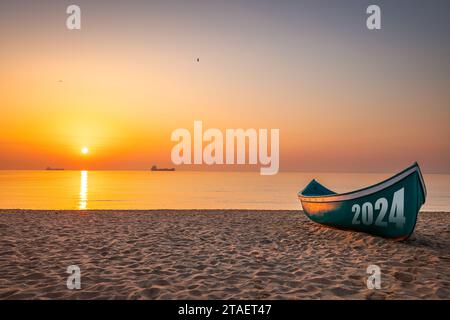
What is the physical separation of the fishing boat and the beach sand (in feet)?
1.09

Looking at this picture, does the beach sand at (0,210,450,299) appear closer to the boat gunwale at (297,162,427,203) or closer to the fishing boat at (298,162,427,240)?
the fishing boat at (298,162,427,240)

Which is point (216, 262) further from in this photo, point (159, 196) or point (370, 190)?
point (159, 196)

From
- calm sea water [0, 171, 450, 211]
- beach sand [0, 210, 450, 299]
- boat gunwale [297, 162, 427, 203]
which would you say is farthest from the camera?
calm sea water [0, 171, 450, 211]

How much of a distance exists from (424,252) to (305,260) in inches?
108

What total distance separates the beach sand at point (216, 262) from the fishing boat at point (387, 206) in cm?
33

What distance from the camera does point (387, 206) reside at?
767 cm

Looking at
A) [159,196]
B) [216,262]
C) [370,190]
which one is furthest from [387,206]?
[159,196]

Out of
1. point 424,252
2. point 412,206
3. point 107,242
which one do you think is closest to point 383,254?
point 424,252

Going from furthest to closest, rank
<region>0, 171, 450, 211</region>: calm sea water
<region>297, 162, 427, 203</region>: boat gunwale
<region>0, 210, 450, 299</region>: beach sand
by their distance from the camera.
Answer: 1. <region>0, 171, 450, 211</region>: calm sea water
2. <region>297, 162, 427, 203</region>: boat gunwale
3. <region>0, 210, 450, 299</region>: beach sand

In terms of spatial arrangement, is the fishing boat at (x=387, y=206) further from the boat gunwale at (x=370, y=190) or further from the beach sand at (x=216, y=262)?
the beach sand at (x=216, y=262)

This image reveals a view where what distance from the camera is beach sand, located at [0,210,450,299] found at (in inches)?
182

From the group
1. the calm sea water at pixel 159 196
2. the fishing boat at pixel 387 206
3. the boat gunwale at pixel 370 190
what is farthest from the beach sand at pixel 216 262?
the calm sea water at pixel 159 196

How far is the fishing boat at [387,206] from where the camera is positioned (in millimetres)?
7367

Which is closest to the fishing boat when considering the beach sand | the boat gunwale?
the boat gunwale
